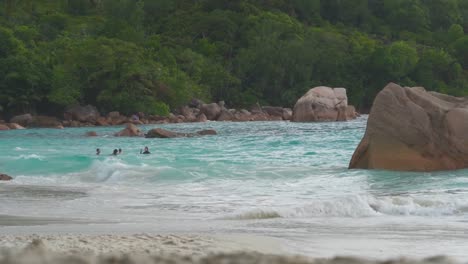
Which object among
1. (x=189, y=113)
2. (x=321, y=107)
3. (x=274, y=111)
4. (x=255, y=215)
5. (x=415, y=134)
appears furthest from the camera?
(x=274, y=111)

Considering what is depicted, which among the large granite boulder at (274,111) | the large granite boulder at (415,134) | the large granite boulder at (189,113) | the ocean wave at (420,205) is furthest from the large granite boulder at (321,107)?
the ocean wave at (420,205)

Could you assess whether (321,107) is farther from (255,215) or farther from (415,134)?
(255,215)

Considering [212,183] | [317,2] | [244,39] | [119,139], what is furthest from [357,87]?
[212,183]

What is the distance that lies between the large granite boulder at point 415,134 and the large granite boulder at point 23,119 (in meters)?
34.8

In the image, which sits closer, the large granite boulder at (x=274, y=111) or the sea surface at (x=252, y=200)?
the sea surface at (x=252, y=200)

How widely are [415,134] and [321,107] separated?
36.0 m

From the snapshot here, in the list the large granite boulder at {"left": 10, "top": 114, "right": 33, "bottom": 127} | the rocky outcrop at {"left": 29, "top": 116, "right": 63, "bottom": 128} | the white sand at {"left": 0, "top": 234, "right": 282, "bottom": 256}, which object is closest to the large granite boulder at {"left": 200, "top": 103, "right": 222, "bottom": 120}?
the rocky outcrop at {"left": 29, "top": 116, "right": 63, "bottom": 128}

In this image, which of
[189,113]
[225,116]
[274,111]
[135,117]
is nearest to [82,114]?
[135,117]

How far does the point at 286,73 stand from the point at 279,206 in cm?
6542

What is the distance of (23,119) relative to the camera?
48.2 meters

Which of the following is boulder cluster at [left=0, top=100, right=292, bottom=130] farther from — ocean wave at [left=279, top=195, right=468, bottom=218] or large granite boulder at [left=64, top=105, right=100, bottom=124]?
ocean wave at [left=279, top=195, right=468, bottom=218]

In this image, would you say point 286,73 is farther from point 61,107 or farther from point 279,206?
point 279,206

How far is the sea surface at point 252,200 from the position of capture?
869 cm

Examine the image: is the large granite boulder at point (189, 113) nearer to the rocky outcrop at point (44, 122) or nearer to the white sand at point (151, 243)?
the rocky outcrop at point (44, 122)
